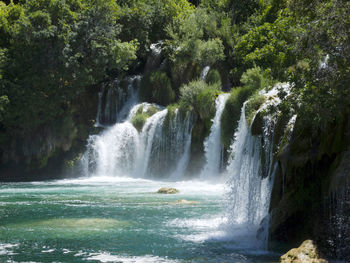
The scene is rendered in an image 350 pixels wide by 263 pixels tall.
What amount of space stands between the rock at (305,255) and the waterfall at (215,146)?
1763cm

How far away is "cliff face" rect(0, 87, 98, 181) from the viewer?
3259 cm

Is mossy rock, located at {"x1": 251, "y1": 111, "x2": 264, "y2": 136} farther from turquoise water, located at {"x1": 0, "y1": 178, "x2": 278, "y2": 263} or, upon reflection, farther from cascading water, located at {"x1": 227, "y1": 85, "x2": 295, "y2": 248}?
turquoise water, located at {"x1": 0, "y1": 178, "x2": 278, "y2": 263}

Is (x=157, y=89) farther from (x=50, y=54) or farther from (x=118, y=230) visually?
(x=118, y=230)

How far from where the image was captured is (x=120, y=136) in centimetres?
3209

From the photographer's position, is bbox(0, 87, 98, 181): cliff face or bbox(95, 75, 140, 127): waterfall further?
bbox(95, 75, 140, 127): waterfall

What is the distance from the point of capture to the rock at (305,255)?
27.3 feet

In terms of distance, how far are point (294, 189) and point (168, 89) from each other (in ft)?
78.1

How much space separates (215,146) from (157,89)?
347 inches

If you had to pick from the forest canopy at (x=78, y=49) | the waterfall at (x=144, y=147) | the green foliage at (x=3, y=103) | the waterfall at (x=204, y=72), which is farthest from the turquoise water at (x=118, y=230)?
the waterfall at (x=204, y=72)

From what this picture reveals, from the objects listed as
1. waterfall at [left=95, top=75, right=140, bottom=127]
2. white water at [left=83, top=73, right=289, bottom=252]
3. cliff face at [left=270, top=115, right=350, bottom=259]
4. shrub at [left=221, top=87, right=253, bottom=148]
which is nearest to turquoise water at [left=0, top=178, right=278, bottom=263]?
cliff face at [left=270, top=115, right=350, bottom=259]

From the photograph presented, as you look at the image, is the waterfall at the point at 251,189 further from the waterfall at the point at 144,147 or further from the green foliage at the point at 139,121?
the green foliage at the point at 139,121

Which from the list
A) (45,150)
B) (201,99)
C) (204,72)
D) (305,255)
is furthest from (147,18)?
(305,255)

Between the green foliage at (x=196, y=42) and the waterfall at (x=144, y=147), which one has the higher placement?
the green foliage at (x=196, y=42)

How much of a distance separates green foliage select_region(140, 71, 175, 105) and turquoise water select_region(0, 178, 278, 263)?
13.9 m
